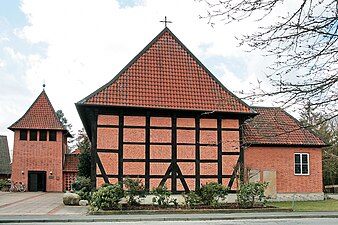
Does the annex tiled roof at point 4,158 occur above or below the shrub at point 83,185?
above

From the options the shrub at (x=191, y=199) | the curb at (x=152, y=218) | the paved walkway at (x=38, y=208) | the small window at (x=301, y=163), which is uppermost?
the small window at (x=301, y=163)

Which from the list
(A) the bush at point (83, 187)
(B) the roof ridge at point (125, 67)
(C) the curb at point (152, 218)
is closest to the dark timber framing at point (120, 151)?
(B) the roof ridge at point (125, 67)

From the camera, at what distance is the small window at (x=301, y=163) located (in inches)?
1069

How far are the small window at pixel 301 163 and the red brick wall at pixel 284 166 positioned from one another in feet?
0.62

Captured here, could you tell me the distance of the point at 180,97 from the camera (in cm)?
2311

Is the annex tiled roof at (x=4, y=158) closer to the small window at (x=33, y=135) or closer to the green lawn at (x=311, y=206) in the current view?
the small window at (x=33, y=135)

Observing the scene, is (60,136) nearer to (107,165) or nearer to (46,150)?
(46,150)

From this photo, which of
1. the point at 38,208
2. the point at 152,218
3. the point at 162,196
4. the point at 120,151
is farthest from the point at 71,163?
the point at 152,218

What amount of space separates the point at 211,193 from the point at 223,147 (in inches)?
120

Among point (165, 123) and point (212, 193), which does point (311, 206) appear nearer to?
point (212, 193)

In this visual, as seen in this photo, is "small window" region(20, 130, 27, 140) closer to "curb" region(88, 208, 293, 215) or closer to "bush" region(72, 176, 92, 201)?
"bush" region(72, 176, 92, 201)

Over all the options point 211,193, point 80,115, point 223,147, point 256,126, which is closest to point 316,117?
point 256,126

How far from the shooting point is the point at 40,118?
43.2m

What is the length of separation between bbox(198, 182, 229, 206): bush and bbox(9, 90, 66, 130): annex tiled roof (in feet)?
82.4
